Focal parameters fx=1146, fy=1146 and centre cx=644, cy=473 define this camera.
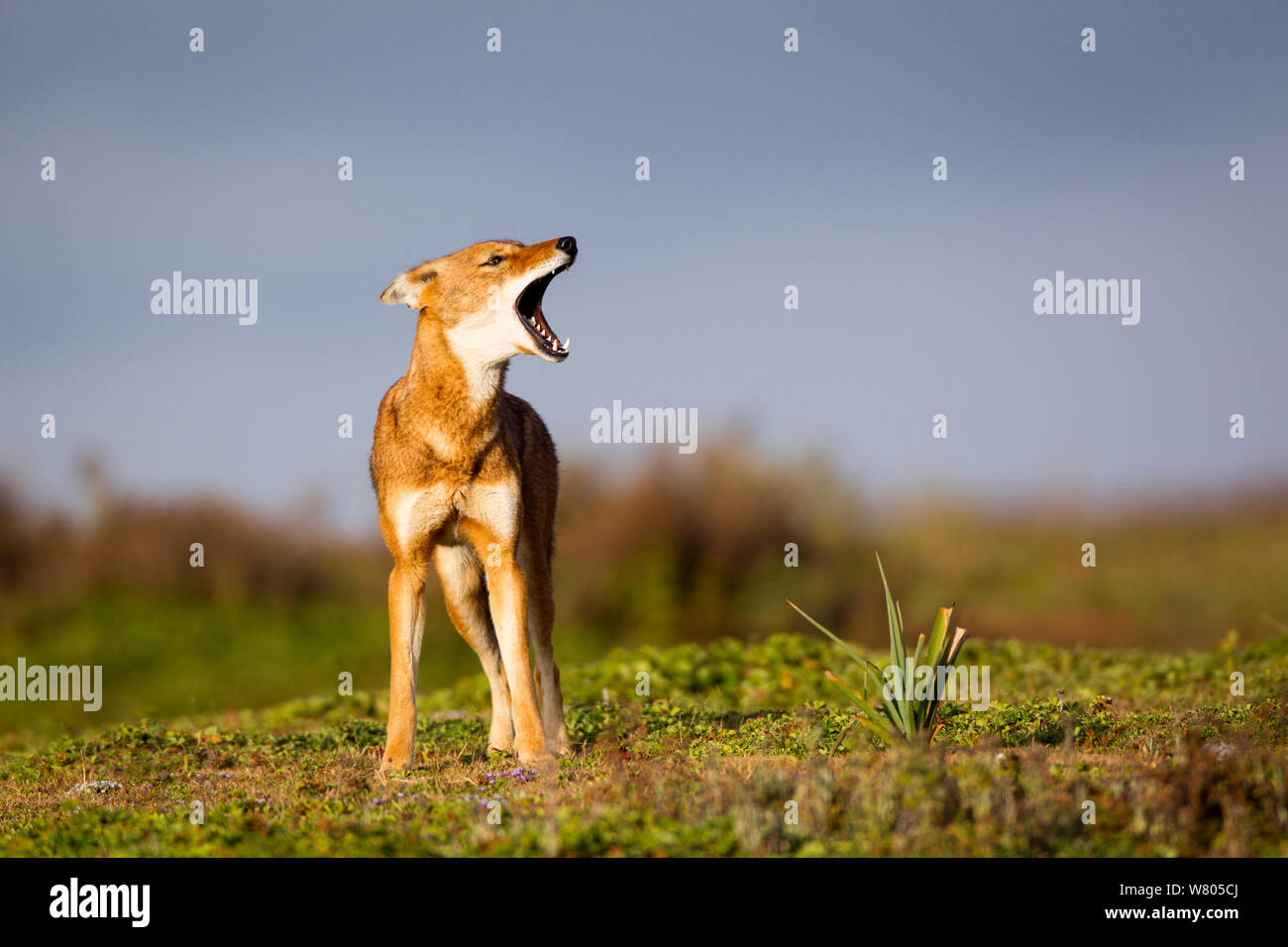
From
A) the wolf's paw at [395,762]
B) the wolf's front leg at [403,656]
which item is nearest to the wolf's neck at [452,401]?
the wolf's front leg at [403,656]

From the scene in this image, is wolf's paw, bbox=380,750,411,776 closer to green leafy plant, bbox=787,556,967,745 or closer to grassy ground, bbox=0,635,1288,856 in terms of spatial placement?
grassy ground, bbox=0,635,1288,856

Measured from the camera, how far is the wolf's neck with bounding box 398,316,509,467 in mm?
7711

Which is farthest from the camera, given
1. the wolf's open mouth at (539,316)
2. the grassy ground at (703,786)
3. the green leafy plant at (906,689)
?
the wolf's open mouth at (539,316)

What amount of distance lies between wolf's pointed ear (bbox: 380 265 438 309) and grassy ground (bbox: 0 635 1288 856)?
3.25 metres

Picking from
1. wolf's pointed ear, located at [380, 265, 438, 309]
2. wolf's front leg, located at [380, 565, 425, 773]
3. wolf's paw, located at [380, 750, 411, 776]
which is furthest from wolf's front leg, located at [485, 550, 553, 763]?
wolf's pointed ear, located at [380, 265, 438, 309]

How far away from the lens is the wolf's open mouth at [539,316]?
300 inches

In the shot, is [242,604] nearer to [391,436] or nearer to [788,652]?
[788,652]

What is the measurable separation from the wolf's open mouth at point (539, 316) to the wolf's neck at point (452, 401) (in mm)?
352

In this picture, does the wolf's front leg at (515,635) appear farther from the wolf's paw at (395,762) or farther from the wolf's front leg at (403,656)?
the wolf's paw at (395,762)

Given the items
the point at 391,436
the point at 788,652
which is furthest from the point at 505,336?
the point at 788,652

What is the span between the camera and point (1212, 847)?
5.05 meters

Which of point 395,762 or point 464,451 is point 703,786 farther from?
point 464,451

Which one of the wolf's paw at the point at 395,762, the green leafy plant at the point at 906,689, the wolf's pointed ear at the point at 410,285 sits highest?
the wolf's pointed ear at the point at 410,285

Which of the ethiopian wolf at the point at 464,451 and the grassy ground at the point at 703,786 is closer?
the grassy ground at the point at 703,786
